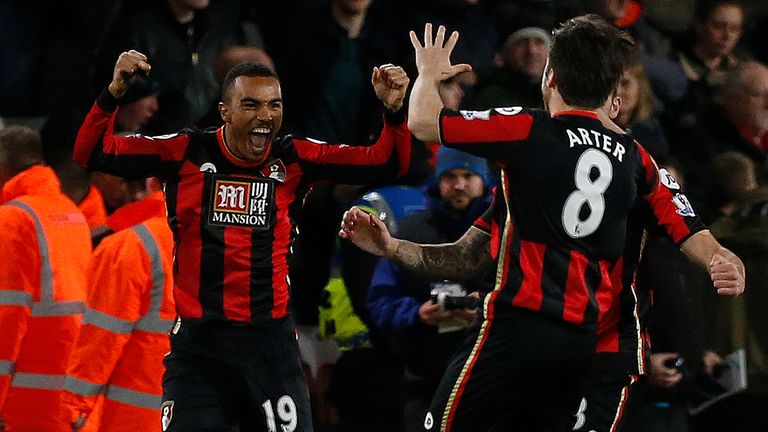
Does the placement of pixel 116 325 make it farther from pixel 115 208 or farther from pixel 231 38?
pixel 231 38

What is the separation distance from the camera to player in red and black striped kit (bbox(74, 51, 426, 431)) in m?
Answer: 6.28

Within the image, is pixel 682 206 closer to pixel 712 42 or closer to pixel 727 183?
pixel 727 183

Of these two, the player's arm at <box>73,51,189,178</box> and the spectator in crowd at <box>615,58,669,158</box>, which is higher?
the spectator in crowd at <box>615,58,669,158</box>

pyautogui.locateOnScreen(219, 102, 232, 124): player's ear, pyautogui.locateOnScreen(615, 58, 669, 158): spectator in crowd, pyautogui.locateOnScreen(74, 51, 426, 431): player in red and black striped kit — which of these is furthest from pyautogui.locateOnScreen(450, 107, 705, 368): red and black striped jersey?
pyautogui.locateOnScreen(615, 58, 669, 158): spectator in crowd

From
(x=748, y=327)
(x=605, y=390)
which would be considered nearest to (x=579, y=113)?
(x=605, y=390)

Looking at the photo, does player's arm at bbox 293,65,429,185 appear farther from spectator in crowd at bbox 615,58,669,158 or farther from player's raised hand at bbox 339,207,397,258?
spectator in crowd at bbox 615,58,669,158

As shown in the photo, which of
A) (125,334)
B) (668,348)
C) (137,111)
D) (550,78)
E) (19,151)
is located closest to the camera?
(550,78)

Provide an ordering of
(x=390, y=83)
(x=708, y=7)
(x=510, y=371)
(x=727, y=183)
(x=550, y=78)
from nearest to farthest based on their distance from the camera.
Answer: (x=510, y=371) < (x=550, y=78) < (x=390, y=83) < (x=727, y=183) < (x=708, y=7)

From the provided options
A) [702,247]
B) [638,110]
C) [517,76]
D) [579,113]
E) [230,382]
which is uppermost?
[517,76]

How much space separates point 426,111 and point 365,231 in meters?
0.76

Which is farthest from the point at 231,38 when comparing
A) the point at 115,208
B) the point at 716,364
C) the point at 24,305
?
the point at 716,364

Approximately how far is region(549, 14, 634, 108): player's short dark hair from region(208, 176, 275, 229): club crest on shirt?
1.50 metres

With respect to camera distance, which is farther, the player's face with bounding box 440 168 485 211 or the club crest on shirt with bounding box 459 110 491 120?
the player's face with bounding box 440 168 485 211

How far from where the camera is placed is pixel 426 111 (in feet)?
17.9
